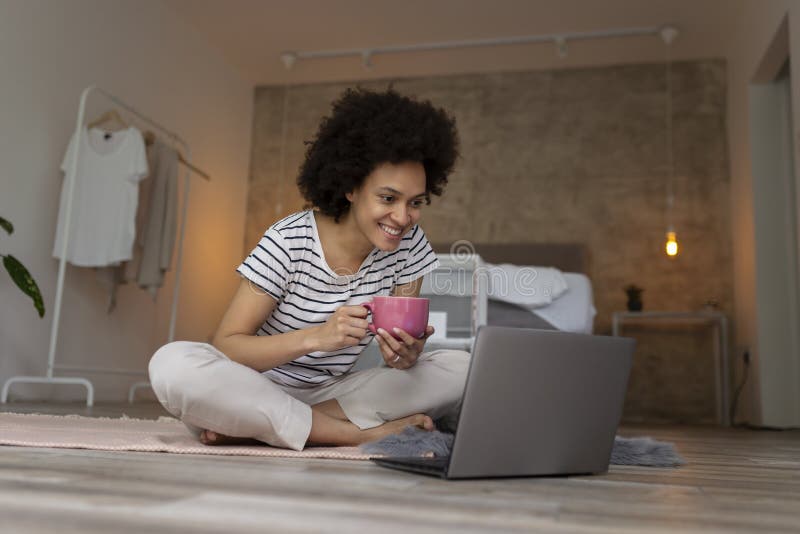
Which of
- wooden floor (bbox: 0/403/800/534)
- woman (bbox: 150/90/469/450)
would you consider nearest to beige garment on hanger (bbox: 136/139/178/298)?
woman (bbox: 150/90/469/450)

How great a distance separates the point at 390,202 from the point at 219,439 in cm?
62

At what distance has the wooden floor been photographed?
0.74 meters

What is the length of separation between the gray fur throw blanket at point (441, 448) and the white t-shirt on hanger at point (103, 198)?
275cm

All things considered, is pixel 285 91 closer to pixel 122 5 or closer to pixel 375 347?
Answer: pixel 122 5

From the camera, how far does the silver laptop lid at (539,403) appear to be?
1.12 m

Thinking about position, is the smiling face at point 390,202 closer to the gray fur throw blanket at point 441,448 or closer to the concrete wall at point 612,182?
the gray fur throw blanket at point 441,448

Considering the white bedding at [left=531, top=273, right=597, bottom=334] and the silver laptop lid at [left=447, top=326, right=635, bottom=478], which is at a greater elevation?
the white bedding at [left=531, top=273, right=597, bottom=334]

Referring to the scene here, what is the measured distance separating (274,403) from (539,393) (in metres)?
0.56

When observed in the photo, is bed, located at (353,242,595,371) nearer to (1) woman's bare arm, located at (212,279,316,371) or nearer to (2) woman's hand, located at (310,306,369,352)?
(1) woman's bare arm, located at (212,279,316,371)

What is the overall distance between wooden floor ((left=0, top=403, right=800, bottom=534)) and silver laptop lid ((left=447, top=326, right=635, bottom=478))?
34mm

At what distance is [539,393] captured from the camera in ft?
3.86

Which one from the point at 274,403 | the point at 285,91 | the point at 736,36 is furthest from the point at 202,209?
the point at 274,403

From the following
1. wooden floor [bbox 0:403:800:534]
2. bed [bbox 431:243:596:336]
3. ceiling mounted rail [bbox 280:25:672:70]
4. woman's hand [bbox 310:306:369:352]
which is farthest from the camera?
ceiling mounted rail [bbox 280:25:672:70]

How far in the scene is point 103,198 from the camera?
3900 mm
